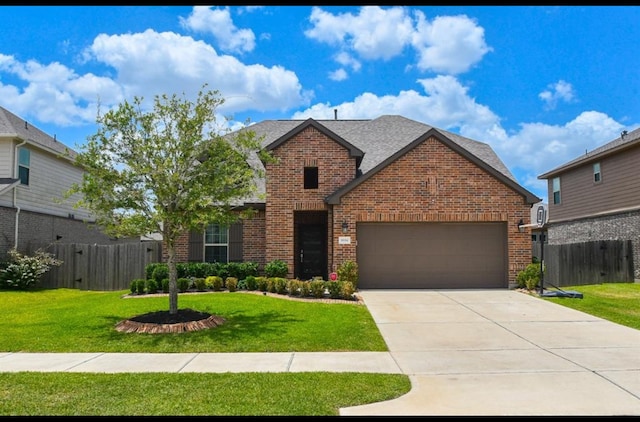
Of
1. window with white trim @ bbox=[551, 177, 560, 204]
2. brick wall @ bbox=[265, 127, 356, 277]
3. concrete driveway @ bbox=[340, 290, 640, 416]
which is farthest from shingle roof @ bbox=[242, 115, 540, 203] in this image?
concrete driveway @ bbox=[340, 290, 640, 416]

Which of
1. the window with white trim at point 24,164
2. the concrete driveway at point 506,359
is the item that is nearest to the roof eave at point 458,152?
the concrete driveway at point 506,359

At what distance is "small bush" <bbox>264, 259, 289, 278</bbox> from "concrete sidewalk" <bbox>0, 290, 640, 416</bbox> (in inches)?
199

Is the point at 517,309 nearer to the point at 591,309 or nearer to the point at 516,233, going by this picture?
the point at 591,309

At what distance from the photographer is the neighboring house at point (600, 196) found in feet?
66.3

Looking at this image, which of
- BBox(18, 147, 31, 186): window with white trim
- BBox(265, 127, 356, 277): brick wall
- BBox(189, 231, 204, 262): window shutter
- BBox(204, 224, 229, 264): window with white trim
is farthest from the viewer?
BBox(18, 147, 31, 186): window with white trim

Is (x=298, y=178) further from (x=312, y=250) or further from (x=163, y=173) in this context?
(x=163, y=173)

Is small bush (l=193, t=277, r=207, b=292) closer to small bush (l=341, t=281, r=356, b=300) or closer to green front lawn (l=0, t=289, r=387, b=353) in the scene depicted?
green front lawn (l=0, t=289, r=387, b=353)

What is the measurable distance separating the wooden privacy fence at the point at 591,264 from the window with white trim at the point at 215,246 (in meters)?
12.2

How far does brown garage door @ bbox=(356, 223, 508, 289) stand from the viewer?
16656 mm

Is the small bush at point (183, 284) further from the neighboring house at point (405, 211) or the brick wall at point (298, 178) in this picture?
the brick wall at point (298, 178)

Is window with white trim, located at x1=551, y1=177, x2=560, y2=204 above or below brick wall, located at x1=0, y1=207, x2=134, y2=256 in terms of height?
above

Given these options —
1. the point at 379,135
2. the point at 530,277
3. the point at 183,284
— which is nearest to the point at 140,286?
the point at 183,284

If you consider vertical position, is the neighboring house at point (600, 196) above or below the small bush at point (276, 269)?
above

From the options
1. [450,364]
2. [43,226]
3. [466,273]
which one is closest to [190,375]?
[450,364]
